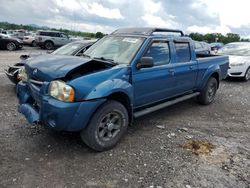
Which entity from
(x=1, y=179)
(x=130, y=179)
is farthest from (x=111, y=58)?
(x=1, y=179)

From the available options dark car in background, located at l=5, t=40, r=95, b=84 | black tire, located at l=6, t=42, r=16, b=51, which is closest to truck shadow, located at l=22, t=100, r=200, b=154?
dark car in background, located at l=5, t=40, r=95, b=84

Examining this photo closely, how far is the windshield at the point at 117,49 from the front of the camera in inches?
187

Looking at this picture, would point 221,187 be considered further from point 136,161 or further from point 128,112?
point 128,112

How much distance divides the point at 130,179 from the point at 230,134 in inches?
103

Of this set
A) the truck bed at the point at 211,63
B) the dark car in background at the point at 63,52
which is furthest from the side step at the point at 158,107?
the dark car in background at the point at 63,52

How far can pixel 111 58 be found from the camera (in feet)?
16.0

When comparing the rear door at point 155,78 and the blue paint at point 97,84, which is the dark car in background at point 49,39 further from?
the rear door at point 155,78

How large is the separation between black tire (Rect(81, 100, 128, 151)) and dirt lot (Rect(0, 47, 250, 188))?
6.3 inches

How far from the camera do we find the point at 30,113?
163 inches

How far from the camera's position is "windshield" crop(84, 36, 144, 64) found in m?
4.76

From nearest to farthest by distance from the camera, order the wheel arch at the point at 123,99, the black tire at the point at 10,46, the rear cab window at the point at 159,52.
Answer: the wheel arch at the point at 123,99
the rear cab window at the point at 159,52
the black tire at the point at 10,46

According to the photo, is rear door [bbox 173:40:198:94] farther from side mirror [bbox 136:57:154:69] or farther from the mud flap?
the mud flap

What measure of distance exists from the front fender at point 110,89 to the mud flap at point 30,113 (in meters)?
0.84

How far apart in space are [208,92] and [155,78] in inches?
103
